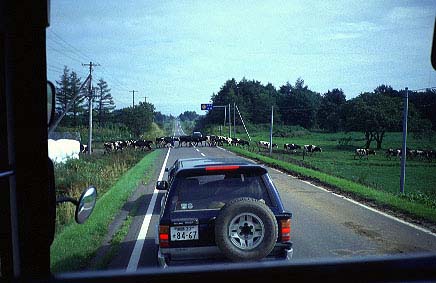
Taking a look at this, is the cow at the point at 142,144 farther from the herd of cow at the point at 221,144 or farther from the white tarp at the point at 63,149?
the white tarp at the point at 63,149

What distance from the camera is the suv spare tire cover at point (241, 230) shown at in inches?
173

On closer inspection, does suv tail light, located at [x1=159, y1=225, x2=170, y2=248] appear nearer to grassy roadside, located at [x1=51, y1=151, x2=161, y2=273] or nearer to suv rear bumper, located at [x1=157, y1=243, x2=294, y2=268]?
suv rear bumper, located at [x1=157, y1=243, x2=294, y2=268]

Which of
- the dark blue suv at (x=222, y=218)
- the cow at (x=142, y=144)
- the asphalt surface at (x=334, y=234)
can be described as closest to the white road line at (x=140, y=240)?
the asphalt surface at (x=334, y=234)

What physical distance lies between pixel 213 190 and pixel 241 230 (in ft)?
2.17

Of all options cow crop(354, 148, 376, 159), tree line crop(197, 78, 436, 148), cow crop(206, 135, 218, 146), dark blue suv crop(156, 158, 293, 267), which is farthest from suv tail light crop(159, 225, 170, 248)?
cow crop(206, 135, 218, 146)

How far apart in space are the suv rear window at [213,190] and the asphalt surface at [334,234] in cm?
166

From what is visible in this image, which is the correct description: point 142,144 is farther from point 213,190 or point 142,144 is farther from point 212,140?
point 213,190

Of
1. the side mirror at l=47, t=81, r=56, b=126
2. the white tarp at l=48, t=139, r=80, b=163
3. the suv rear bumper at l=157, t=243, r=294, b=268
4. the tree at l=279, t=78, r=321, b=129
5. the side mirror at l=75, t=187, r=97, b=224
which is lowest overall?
the suv rear bumper at l=157, t=243, r=294, b=268

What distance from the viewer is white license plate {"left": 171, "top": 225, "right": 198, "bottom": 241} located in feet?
15.5

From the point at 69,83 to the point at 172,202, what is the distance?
1761mm

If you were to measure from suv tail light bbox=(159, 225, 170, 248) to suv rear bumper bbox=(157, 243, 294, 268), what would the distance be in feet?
0.18

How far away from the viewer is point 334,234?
26.4 feet

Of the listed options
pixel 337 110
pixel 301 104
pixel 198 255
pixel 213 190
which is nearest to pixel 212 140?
pixel 301 104

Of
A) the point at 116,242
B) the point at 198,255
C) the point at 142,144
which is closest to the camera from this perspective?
the point at 198,255
